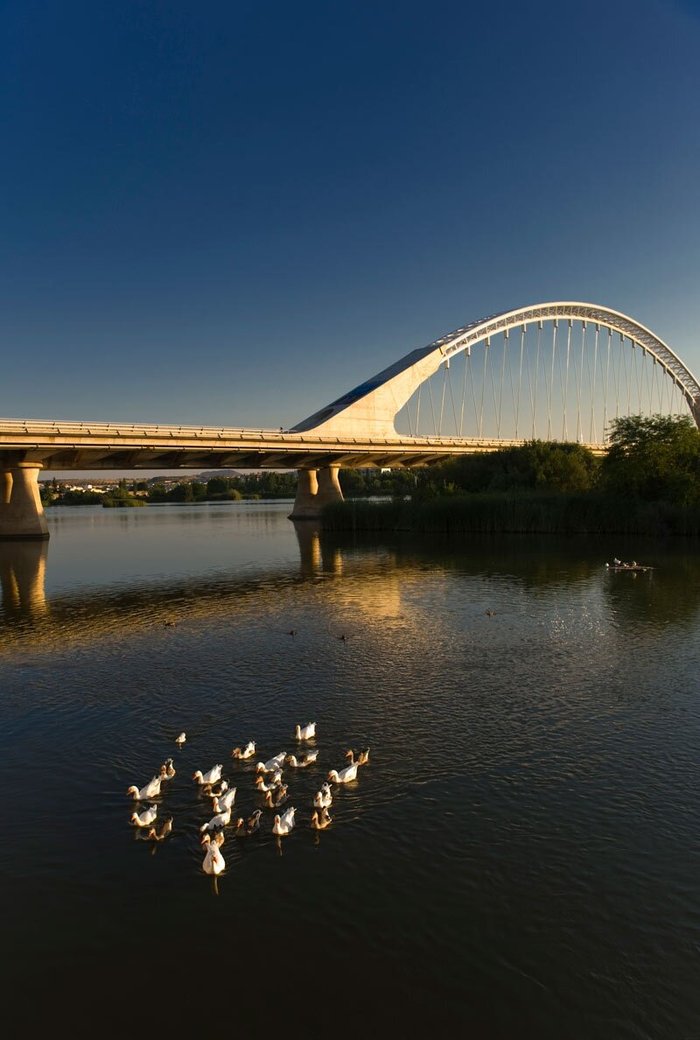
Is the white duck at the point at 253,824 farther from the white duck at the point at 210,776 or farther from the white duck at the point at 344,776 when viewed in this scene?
the white duck at the point at 344,776

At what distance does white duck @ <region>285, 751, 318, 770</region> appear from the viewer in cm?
1005

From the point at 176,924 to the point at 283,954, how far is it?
1146mm

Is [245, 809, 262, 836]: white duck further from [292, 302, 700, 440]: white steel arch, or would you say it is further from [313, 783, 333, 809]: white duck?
[292, 302, 700, 440]: white steel arch

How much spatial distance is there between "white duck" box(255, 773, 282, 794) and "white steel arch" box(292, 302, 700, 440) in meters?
56.1

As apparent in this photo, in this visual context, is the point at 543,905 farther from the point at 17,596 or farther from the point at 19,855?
the point at 17,596

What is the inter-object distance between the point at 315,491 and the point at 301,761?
64.8 meters

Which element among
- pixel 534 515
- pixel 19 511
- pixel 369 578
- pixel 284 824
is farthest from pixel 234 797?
pixel 19 511

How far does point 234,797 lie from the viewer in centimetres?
896

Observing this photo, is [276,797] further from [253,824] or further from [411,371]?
[411,371]

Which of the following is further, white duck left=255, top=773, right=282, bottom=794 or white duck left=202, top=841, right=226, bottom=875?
white duck left=255, top=773, right=282, bottom=794

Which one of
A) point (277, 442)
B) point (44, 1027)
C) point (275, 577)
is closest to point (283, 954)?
point (44, 1027)

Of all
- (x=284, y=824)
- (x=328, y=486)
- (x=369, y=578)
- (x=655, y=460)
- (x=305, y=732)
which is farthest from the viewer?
(x=328, y=486)

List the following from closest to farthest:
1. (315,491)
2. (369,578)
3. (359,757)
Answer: (359,757) → (369,578) → (315,491)

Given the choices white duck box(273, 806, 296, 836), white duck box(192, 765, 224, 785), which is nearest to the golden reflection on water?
white duck box(192, 765, 224, 785)
